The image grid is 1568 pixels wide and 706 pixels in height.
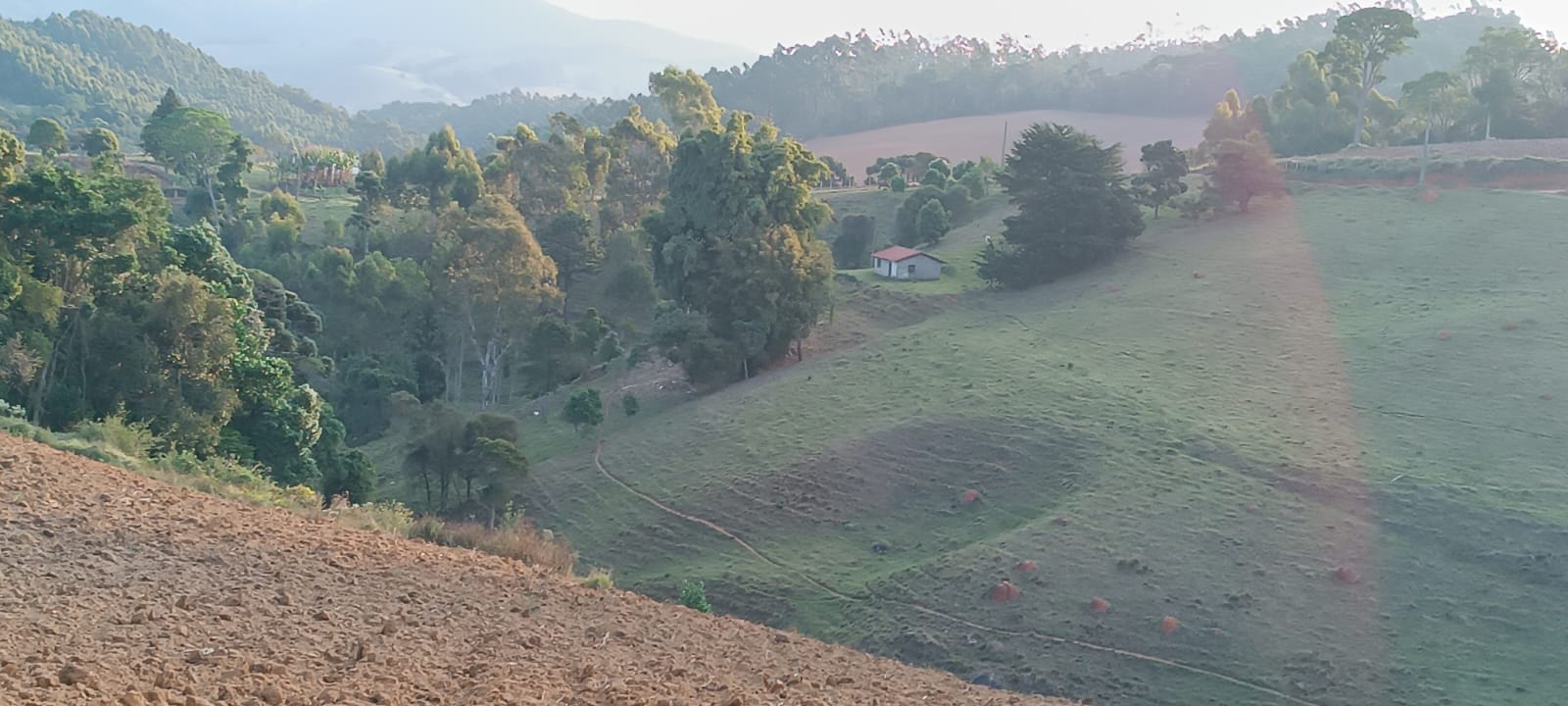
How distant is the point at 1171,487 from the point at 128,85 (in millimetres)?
147641

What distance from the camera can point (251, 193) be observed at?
238 ft

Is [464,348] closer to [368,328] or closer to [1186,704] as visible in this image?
[368,328]

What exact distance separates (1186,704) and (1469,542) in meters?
7.39

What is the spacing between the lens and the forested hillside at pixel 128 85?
394 feet

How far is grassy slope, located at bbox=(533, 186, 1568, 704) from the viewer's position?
1889 cm

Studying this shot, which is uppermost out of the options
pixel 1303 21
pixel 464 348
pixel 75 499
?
pixel 1303 21

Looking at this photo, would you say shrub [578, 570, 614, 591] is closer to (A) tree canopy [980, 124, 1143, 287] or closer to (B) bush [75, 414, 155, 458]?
(B) bush [75, 414, 155, 458]

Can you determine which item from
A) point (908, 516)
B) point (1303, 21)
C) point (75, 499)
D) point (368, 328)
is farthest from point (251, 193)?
point (1303, 21)

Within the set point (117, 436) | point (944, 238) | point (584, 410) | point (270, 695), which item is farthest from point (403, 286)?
point (270, 695)

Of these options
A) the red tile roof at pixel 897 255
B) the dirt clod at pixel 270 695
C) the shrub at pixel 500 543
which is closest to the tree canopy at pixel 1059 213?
the red tile roof at pixel 897 255

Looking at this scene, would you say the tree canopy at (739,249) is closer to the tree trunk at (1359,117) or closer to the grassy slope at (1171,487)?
the grassy slope at (1171,487)

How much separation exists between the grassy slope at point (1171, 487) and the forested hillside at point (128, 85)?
98.6 metres

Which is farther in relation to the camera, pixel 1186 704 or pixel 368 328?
pixel 368 328

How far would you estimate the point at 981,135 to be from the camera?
109 meters
